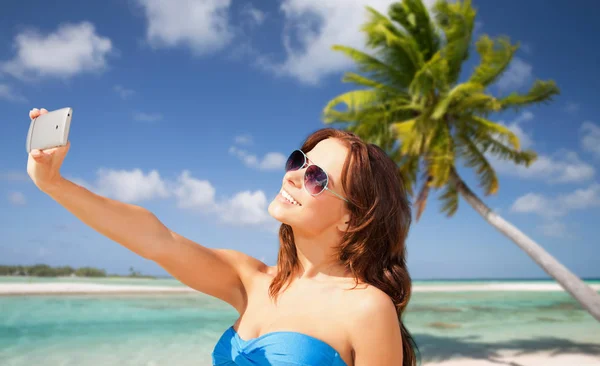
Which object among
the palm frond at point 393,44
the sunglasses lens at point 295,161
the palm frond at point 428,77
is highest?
the palm frond at point 393,44

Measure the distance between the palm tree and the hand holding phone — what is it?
1102 centimetres

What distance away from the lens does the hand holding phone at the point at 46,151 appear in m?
1.39

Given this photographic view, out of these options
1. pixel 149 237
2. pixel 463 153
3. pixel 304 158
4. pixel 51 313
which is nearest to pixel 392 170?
pixel 304 158

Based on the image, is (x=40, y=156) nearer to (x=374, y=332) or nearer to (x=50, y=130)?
(x=50, y=130)

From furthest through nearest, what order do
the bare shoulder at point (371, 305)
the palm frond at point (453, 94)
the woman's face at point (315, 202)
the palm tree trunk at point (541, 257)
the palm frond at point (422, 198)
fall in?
1. the palm frond at point (422, 198)
2. the palm frond at point (453, 94)
3. the palm tree trunk at point (541, 257)
4. the woman's face at point (315, 202)
5. the bare shoulder at point (371, 305)

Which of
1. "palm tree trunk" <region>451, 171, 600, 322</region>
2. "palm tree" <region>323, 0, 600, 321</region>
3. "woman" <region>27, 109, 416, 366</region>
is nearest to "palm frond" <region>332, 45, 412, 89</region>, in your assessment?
"palm tree" <region>323, 0, 600, 321</region>

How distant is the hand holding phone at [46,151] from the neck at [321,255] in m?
0.91

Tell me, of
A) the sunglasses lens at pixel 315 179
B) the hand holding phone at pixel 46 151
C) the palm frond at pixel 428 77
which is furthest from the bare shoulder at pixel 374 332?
the palm frond at pixel 428 77

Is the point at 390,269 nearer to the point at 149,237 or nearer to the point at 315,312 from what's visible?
the point at 315,312

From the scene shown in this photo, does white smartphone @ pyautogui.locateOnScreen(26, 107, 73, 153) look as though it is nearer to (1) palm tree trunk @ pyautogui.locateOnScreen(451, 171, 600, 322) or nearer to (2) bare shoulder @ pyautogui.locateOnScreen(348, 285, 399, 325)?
(2) bare shoulder @ pyautogui.locateOnScreen(348, 285, 399, 325)

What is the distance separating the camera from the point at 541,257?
33.3 feet

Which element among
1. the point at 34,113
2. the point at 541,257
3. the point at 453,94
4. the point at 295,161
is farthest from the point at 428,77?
the point at 34,113

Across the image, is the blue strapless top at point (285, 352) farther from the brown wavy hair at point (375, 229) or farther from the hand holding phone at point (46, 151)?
the hand holding phone at point (46, 151)

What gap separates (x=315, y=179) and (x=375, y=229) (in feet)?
1.00
